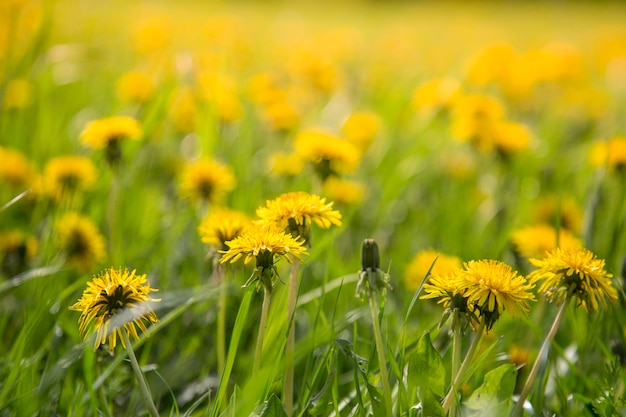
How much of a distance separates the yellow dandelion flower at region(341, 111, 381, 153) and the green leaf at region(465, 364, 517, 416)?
4.72 feet

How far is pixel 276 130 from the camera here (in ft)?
7.48

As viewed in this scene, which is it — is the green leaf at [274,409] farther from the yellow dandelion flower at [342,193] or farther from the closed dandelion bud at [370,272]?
the yellow dandelion flower at [342,193]

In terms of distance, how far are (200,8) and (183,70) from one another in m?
5.98

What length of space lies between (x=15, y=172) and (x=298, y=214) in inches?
39.1

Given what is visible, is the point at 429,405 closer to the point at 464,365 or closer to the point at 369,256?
the point at 464,365

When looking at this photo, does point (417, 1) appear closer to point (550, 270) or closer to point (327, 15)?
point (327, 15)

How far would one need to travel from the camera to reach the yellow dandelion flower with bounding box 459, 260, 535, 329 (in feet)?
2.71

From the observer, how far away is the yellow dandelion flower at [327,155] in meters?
1.45

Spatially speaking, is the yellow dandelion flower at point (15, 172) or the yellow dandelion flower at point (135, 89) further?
the yellow dandelion flower at point (135, 89)

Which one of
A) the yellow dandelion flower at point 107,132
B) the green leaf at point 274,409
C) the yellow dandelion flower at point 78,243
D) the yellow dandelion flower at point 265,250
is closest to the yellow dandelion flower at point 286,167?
the yellow dandelion flower at point 107,132

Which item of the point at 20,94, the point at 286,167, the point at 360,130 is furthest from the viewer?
the point at 360,130

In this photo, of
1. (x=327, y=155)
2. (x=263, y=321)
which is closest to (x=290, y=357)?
(x=263, y=321)

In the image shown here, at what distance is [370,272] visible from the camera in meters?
0.90

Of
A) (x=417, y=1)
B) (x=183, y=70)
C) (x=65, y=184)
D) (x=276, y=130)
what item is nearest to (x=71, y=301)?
(x=65, y=184)
